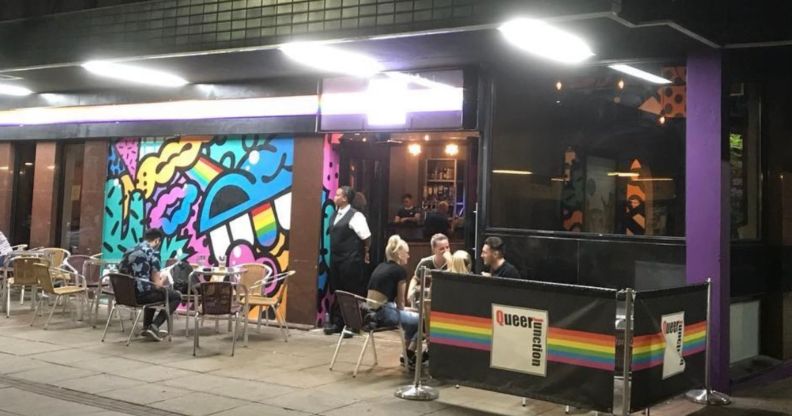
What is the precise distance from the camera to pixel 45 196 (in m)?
13.7

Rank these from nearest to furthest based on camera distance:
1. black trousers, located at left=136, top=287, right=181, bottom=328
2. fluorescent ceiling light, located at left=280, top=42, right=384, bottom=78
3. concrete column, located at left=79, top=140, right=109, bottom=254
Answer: fluorescent ceiling light, located at left=280, top=42, right=384, bottom=78 → black trousers, located at left=136, top=287, right=181, bottom=328 → concrete column, located at left=79, top=140, right=109, bottom=254

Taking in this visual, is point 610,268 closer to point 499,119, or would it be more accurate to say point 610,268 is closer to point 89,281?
point 499,119

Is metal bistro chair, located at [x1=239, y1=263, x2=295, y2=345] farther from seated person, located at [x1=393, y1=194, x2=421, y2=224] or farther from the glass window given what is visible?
the glass window

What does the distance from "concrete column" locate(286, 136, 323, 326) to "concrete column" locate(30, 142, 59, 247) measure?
581cm

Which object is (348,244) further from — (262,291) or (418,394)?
(418,394)

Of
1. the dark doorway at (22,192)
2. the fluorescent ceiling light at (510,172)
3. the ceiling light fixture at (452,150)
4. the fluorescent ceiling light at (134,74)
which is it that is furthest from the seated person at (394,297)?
the dark doorway at (22,192)

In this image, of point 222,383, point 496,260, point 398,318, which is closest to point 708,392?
point 496,260

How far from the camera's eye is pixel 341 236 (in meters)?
9.86

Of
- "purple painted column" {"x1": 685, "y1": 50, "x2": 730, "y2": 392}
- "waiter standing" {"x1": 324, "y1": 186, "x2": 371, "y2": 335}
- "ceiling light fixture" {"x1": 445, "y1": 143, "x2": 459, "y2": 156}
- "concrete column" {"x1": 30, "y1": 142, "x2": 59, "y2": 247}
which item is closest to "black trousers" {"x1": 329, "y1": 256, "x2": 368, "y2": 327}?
"waiter standing" {"x1": 324, "y1": 186, "x2": 371, "y2": 335}

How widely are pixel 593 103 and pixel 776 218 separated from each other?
2.50 meters

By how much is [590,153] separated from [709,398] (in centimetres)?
286

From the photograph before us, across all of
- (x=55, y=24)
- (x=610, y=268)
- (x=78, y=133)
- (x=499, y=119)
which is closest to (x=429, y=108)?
(x=499, y=119)

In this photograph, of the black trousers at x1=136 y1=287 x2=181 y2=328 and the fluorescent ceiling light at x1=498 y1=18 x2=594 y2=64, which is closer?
the fluorescent ceiling light at x1=498 y1=18 x2=594 y2=64

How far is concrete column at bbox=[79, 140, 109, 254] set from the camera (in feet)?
41.7
